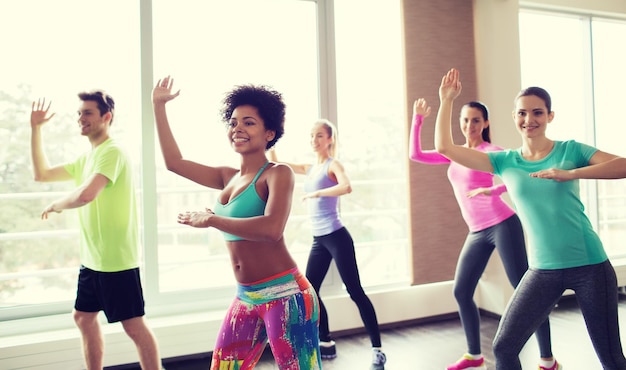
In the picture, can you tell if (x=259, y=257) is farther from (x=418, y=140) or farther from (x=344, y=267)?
(x=418, y=140)

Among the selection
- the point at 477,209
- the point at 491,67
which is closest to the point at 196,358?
the point at 477,209

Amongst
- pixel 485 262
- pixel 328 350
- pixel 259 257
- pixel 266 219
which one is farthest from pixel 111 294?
pixel 485 262

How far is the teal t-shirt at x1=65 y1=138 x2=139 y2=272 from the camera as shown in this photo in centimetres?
216

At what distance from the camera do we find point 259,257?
1.46 m

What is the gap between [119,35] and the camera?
3.13 m

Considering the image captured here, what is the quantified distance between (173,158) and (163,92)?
0.22 meters

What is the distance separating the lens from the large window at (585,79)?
14.2 feet

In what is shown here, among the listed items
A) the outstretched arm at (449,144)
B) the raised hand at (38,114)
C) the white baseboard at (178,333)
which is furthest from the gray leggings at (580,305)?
the raised hand at (38,114)

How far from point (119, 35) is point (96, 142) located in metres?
1.16

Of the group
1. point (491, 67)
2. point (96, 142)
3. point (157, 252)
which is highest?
point (491, 67)

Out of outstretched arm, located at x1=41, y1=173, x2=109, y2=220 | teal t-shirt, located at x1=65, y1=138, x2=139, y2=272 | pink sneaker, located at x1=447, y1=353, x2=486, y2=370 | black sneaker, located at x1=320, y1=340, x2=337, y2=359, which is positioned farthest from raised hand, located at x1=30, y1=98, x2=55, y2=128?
pink sneaker, located at x1=447, y1=353, x2=486, y2=370

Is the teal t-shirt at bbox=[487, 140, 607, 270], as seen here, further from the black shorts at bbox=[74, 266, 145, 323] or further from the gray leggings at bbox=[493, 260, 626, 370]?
the black shorts at bbox=[74, 266, 145, 323]

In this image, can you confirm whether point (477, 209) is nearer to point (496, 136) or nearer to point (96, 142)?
point (496, 136)

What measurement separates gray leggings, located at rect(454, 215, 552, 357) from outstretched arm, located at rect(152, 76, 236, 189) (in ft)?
4.99
